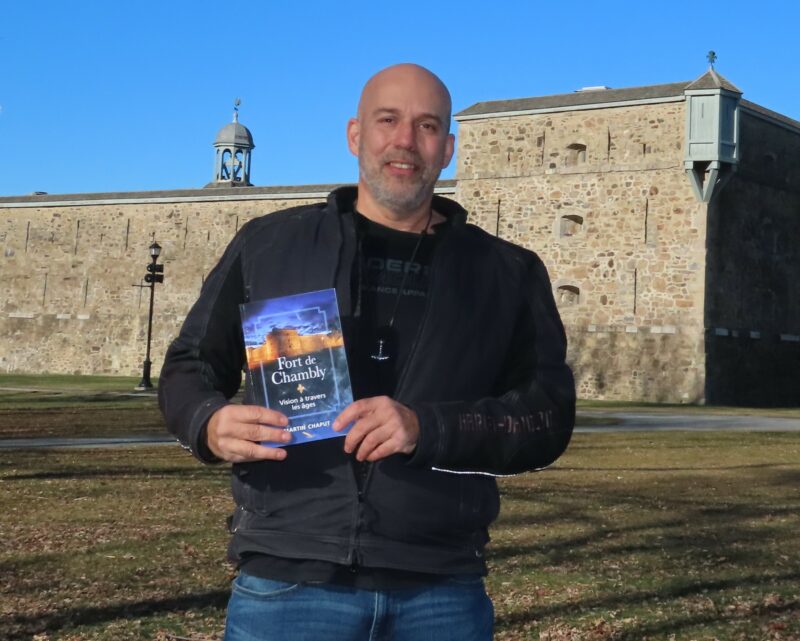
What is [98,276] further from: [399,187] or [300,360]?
[300,360]

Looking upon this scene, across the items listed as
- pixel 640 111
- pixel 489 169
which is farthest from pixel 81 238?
pixel 640 111

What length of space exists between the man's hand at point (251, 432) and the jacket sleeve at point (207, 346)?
0.14 metres

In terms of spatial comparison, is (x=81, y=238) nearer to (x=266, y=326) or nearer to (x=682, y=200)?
(x=682, y=200)

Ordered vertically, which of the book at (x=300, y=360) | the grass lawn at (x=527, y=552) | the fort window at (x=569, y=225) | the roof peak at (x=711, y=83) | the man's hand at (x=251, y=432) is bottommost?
the grass lawn at (x=527, y=552)

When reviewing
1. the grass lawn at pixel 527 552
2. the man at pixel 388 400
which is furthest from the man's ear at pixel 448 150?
the grass lawn at pixel 527 552

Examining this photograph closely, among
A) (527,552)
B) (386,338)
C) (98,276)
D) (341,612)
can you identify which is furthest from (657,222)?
(341,612)

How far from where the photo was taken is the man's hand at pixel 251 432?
1918 millimetres

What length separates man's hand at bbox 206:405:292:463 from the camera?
192 centimetres

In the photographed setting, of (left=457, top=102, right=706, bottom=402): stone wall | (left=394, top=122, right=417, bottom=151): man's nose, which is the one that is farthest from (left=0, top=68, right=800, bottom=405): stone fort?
(left=394, top=122, right=417, bottom=151): man's nose

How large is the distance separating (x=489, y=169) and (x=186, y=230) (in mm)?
9522

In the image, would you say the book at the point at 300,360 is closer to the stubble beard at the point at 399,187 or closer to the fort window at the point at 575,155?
the stubble beard at the point at 399,187

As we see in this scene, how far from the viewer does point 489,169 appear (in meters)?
28.6

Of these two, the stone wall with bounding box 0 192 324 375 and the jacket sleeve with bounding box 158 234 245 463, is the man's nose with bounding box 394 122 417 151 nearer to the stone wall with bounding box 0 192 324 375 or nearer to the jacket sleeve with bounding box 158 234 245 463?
the jacket sleeve with bounding box 158 234 245 463

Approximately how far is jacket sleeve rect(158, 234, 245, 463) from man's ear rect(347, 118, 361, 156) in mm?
286
